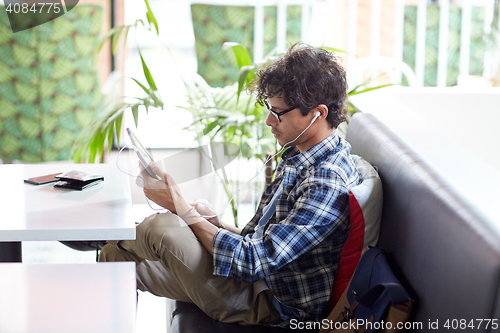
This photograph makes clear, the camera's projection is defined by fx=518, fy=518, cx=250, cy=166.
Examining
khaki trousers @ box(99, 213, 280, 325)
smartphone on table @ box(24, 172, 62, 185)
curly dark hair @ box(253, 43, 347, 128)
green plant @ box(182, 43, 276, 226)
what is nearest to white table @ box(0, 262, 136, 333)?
khaki trousers @ box(99, 213, 280, 325)

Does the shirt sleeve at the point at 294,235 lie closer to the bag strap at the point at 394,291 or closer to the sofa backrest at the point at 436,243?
the sofa backrest at the point at 436,243

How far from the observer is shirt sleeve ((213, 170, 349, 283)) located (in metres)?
1.23

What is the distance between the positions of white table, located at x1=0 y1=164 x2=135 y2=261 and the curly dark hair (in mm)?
525

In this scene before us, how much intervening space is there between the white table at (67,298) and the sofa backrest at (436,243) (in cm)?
58

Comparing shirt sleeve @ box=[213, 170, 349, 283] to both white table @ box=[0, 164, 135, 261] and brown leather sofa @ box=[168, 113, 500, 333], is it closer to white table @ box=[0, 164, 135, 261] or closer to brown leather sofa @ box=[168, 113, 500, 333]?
brown leather sofa @ box=[168, 113, 500, 333]

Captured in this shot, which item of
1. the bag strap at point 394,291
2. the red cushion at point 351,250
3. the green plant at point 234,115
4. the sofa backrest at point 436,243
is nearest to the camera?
the sofa backrest at point 436,243

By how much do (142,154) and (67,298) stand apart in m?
0.40

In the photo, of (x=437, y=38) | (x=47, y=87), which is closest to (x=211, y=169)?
(x=47, y=87)

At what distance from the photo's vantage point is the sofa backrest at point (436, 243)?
2.61 feet

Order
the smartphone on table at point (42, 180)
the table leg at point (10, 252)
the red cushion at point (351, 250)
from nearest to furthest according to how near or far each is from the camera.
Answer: the red cushion at point (351, 250) → the smartphone on table at point (42, 180) → the table leg at point (10, 252)

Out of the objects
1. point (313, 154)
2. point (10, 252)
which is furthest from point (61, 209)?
point (313, 154)

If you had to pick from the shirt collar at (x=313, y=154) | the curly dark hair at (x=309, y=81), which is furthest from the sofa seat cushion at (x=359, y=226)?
the curly dark hair at (x=309, y=81)

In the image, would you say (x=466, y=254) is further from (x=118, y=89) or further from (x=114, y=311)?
(x=118, y=89)

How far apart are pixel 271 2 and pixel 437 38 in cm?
128
